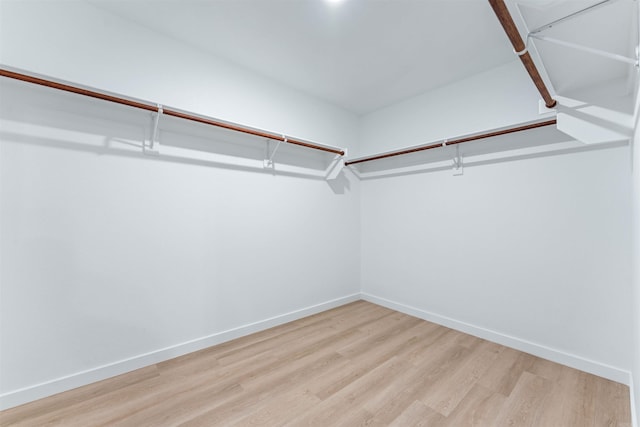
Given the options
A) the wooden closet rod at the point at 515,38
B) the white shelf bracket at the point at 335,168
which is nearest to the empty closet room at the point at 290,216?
the wooden closet rod at the point at 515,38

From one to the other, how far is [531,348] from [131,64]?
3.70 m

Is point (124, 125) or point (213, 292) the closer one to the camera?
point (124, 125)

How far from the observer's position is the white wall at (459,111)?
227cm

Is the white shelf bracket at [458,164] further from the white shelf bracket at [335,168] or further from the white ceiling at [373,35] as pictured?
the white shelf bracket at [335,168]

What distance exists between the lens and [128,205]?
189 centimetres

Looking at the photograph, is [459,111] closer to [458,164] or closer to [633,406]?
[458,164]

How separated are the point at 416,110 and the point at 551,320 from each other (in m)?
2.28

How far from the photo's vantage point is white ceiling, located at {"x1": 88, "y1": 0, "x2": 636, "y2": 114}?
1.55 meters

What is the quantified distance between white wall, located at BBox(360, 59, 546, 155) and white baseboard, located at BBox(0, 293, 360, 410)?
7.63 ft

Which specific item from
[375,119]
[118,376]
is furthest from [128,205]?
[375,119]

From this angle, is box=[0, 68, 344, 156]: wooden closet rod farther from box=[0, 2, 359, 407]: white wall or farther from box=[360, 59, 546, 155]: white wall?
box=[360, 59, 546, 155]: white wall

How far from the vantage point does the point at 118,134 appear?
1.85 m

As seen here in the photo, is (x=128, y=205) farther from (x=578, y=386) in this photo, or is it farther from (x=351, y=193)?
(x=578, y=386)

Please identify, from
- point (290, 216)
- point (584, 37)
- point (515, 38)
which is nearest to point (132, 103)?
point (290, 216)
